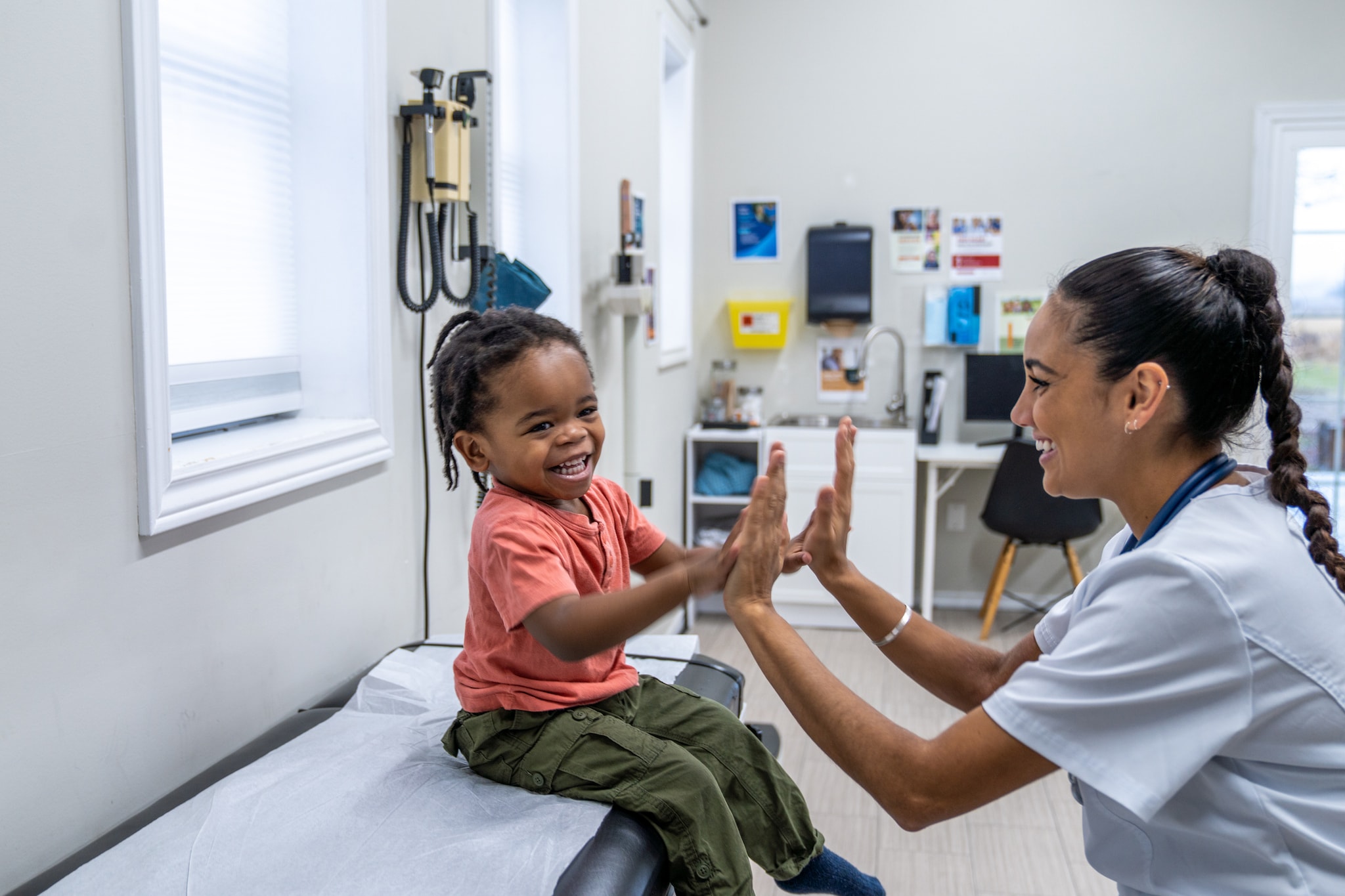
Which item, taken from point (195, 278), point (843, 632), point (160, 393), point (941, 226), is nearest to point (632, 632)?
point (160, 393)

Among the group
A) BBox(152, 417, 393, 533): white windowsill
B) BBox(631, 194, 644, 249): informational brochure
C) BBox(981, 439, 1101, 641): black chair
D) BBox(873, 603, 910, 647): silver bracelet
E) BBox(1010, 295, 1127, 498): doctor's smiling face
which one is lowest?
BBox(981, 439, 1101, 641): black chair

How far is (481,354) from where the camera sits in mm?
1413

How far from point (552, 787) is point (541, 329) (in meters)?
0.61

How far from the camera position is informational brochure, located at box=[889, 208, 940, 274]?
4605 millimetres

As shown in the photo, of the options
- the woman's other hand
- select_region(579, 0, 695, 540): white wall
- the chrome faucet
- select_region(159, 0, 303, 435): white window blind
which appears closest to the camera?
the woman's other hand

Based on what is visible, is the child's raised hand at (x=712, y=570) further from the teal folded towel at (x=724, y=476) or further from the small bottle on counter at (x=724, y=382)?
the small bottle on counter at (x=724, y=382)

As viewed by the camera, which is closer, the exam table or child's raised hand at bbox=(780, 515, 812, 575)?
the exam table

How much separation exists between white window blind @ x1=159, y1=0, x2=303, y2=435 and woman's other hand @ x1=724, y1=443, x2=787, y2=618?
0.91m

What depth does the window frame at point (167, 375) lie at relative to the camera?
1.25 metres

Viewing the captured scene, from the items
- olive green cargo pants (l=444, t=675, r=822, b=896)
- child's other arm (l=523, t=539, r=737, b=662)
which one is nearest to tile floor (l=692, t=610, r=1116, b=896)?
olive green cargo pants (l=444, t=675, r=822, b=896)

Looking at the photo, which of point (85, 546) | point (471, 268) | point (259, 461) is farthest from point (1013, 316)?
point (85, 546)

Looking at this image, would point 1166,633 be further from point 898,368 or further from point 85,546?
point 898,368

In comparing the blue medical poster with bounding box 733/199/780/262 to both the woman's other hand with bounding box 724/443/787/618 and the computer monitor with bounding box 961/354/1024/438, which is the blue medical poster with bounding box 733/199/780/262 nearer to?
the computer monitor with bounding box 961/354/1024/438

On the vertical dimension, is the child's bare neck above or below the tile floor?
above
